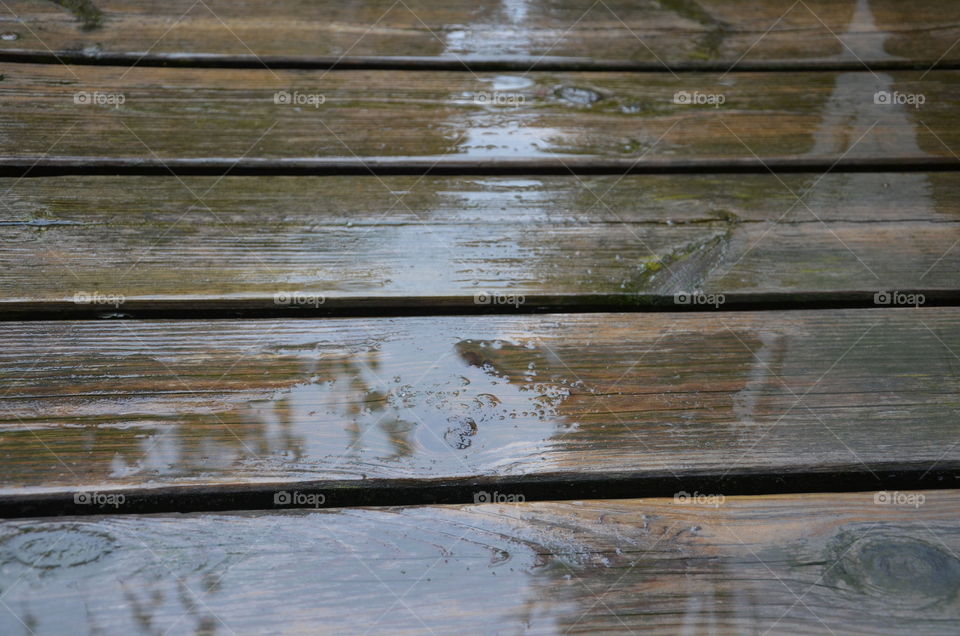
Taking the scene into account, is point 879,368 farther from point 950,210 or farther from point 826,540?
point 950,210

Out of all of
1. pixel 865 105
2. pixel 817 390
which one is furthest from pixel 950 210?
pixel 817 390

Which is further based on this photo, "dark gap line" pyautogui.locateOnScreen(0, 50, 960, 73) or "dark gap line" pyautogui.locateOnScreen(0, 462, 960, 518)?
"dark gap line" pyautogui.locateOnScreen(0, 50, 960, 73)

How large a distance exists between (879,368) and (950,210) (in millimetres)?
470

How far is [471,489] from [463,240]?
18.9 inches

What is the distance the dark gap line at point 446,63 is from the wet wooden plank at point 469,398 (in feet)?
2.50

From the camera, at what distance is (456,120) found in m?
1.48

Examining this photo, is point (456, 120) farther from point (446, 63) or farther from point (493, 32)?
point (493, 32)

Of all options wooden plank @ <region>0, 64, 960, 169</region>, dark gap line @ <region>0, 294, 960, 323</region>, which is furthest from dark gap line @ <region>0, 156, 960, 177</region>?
dark gap line @ <region>0, 294, 960, 323</region>

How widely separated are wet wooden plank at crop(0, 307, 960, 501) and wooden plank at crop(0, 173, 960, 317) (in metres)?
0.07

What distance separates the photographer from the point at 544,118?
1501mm

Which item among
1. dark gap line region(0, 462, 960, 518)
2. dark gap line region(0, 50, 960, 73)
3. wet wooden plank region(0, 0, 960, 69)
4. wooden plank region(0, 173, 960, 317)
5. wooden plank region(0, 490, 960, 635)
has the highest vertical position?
wet wooden plank region(0, 0, 960, 69)

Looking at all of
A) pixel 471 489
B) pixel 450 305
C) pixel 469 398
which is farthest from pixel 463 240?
pixel 471 489

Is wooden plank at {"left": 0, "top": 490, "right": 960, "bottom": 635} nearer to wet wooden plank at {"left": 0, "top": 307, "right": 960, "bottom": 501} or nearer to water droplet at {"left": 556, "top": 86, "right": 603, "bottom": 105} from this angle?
wet wooden plank at {"left": 0, "top": 307, "right": 960, "bottom": 501}

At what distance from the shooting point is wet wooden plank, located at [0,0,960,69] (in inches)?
63.4
